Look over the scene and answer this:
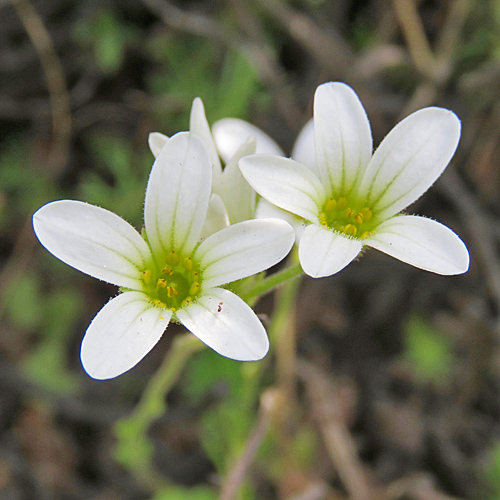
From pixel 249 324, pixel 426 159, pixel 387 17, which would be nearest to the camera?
pixel 249 324

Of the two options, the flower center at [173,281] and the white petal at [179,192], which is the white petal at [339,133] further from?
the flower center at [173,281]

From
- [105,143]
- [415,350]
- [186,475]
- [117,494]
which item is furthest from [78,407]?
[415,350]

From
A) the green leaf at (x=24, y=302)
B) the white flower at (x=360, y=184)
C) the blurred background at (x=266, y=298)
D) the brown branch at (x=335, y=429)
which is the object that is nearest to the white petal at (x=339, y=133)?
the white flower at (x=360, y=184)

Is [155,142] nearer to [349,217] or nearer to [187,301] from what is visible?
[187,301]

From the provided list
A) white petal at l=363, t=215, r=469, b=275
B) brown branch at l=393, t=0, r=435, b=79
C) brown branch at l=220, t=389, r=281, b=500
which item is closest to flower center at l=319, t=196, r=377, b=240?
white petal at l=363, t=215, r=469, b=275

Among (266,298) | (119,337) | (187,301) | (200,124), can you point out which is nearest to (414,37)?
(266,298)

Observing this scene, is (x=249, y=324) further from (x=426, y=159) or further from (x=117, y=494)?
(x=117, y=494)
